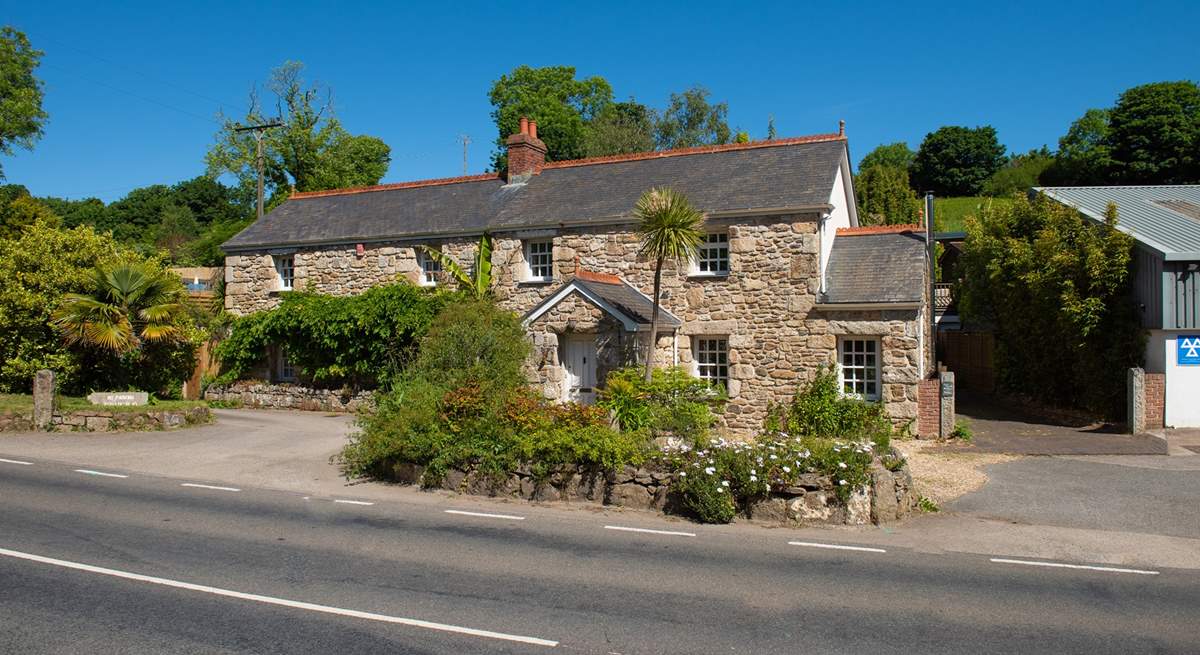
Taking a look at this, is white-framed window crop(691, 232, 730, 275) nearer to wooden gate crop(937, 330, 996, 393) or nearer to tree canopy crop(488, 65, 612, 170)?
wooden gate crop(937, 330, 996, 393)

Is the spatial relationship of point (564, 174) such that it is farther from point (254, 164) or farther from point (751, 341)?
point (254, 164)

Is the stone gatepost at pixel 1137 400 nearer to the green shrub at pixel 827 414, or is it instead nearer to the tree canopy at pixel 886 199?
the green shrub at pixel 827 414

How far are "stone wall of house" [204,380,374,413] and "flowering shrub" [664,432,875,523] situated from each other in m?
13.6

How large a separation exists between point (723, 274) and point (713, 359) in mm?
2105

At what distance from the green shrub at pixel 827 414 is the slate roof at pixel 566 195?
4145mm

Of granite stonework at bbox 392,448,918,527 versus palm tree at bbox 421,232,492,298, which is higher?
palm tree at bbox 421,232,492,298

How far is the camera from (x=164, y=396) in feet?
74.1

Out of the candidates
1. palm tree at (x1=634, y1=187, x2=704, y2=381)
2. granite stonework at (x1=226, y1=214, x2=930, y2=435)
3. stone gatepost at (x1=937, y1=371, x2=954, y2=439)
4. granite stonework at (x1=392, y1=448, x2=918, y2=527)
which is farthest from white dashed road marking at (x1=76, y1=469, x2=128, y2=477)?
stone gatepost at (x1=937, y1=371, x2=954, y2=439)

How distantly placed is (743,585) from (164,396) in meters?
19.8

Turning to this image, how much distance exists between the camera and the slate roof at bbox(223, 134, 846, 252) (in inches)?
791

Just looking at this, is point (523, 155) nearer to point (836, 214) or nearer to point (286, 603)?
point (836, 214)

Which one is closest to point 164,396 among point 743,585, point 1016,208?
point 743,585

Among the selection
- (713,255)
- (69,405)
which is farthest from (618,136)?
(69,405)

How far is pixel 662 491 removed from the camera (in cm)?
1141
